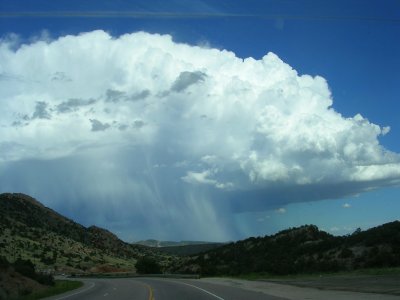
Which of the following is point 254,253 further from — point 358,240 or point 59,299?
point 59,299

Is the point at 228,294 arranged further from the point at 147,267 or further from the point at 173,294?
the point at 147,267

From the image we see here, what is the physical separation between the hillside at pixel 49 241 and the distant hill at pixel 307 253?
16.7 meters

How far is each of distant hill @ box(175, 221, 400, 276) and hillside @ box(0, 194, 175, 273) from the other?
1674 centimetres

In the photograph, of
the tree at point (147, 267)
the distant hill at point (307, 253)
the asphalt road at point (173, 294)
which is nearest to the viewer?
the asphalt road at point (173, 294)

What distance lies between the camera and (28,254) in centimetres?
9450

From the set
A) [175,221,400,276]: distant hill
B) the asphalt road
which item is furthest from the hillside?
the asphalt road

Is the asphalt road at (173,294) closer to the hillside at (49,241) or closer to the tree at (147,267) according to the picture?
the hillside at (49,241)

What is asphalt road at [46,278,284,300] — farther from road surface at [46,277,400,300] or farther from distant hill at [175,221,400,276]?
distant hill at [175,221,400,276]

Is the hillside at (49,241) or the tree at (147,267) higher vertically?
the hillside at (49,241)

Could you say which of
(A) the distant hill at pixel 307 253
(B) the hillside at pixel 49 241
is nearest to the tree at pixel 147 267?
(A) the distant hill at pixel 307 253

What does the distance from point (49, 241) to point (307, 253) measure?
60.2 metres

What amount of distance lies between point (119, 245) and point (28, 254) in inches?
2980

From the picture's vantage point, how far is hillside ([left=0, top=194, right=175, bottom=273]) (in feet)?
315

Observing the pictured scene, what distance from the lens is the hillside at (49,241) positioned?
→ 315ft
